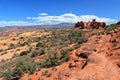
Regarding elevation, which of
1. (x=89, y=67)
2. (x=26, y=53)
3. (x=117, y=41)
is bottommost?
(x=26, y=53)

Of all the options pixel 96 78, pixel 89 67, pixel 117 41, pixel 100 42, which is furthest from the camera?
pixel 100 42

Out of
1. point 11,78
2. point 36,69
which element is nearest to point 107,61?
point 36,69

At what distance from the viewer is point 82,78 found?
537 inches

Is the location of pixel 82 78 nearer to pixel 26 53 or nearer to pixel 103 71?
pixel 103 71

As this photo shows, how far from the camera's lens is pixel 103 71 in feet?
46.0

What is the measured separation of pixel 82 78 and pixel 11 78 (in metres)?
7.41

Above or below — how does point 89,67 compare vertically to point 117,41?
below

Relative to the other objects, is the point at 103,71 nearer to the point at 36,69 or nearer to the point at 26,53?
the point at 36,69

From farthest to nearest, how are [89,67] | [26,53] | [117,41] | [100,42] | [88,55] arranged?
[26,53] → [100,42] → [117,41] → [88,55] → [89,67]

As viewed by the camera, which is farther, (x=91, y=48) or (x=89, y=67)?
(x=91, y=48)

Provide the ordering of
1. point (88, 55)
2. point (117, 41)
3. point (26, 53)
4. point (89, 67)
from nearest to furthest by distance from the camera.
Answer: point (89, 67) → point (88, 55) → point (117, 41) → point (26, 53)

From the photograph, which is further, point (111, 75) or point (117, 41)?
point (117, 41)

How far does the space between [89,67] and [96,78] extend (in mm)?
1339

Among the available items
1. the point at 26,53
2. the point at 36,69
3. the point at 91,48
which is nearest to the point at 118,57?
the point at 91,48
